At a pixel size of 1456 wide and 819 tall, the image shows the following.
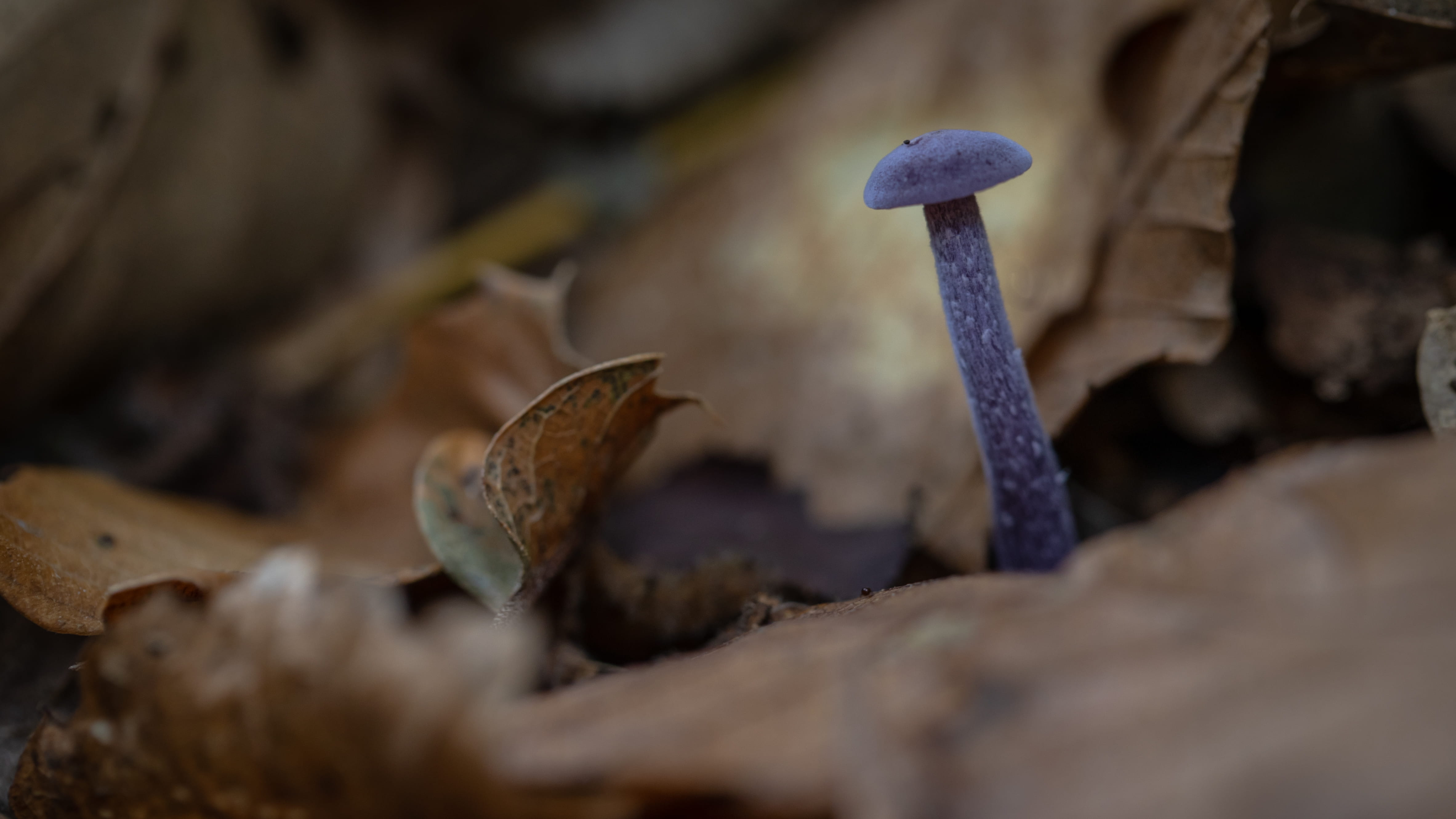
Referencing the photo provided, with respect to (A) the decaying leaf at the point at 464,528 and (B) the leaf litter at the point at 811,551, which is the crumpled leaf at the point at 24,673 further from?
(A) the decaying leaf at the point at 464,528

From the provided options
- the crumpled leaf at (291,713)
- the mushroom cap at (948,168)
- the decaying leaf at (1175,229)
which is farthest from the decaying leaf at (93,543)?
the decaying leaf at (1175,229)

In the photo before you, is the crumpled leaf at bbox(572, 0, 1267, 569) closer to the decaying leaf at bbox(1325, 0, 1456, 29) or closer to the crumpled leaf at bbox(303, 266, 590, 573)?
the decaying leaf at bbox(1325, 0, 1456, 29)

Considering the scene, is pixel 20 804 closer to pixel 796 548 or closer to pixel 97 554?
pixel 97 554

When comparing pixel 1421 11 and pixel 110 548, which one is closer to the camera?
pixel 1421 11

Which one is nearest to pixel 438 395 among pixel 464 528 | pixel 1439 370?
pixel 464 528

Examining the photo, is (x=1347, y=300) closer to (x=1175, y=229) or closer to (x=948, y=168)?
(x=1175, y=229)

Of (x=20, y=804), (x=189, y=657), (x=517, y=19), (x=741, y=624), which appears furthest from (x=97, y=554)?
(x=517, y=19)
